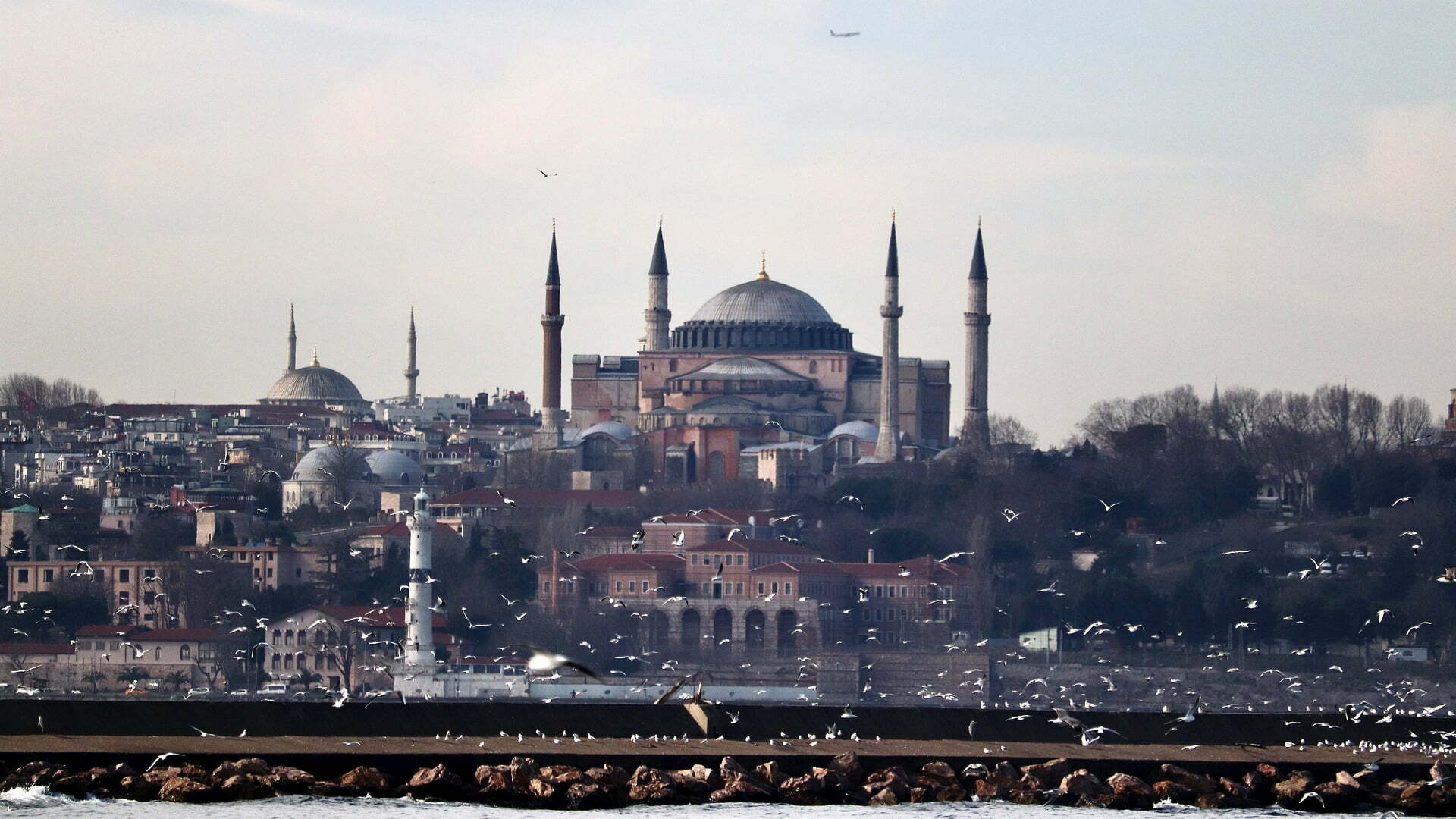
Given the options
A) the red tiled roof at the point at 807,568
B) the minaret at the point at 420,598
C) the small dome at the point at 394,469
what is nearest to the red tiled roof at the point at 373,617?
the minaret at the point at 420,598

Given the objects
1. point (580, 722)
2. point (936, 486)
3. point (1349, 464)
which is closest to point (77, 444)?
point (936, 486)

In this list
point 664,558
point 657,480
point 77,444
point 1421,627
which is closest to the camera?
point 1421,627

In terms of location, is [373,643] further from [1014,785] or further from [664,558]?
[1014,785]

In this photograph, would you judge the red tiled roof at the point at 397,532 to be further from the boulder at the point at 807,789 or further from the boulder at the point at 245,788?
the boulder at the point at 245,788

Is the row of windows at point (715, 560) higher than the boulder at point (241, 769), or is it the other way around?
the row of windows at point (715, 560)

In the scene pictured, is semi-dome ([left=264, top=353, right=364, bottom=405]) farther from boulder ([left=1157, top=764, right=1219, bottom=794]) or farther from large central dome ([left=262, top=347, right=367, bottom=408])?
boulder ([left=1157, top=764, right=1219, bottom=794])

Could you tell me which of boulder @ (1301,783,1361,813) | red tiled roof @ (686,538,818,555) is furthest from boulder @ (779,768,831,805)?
red tiled roof @ (686,538,818,555)
